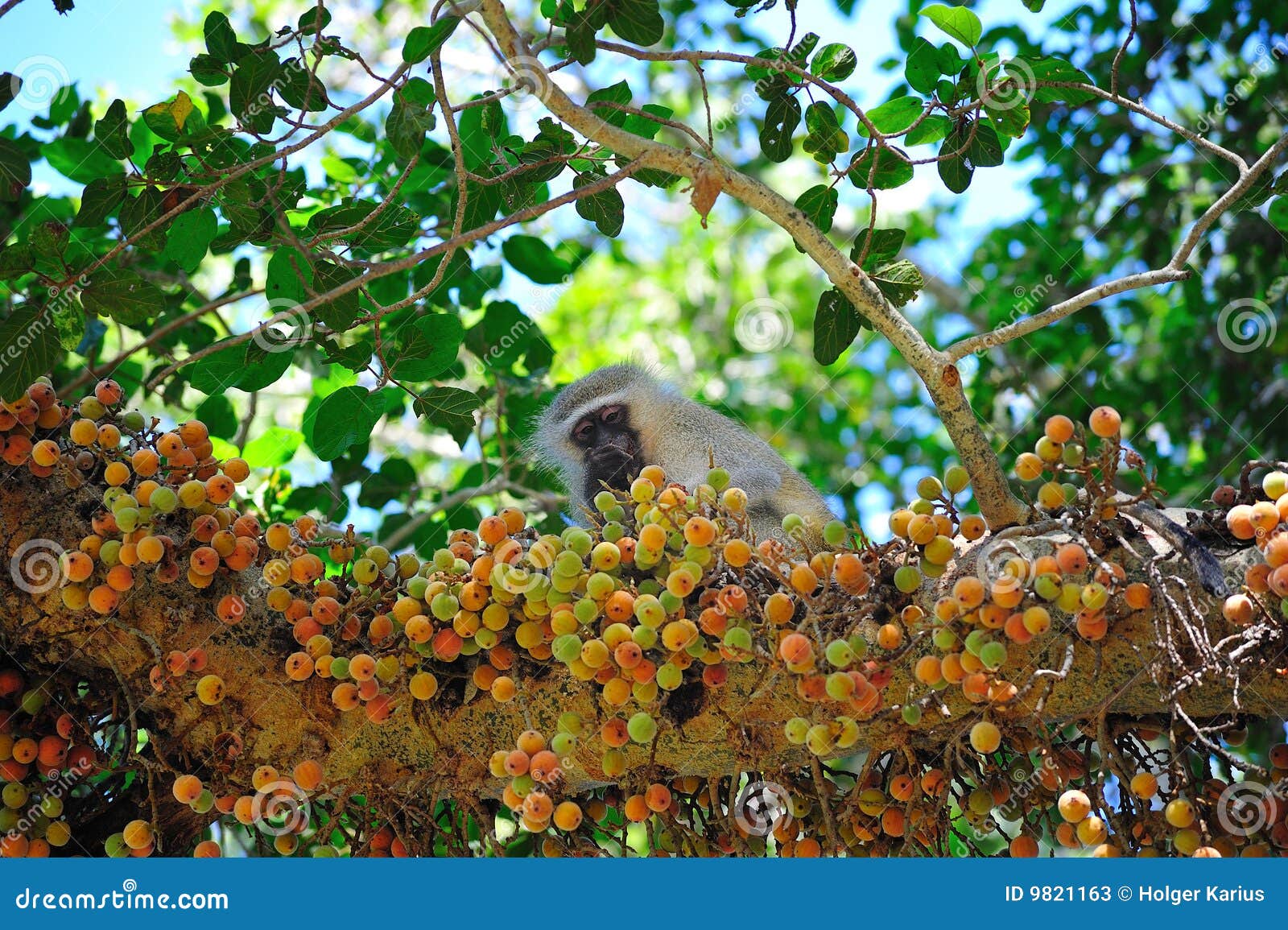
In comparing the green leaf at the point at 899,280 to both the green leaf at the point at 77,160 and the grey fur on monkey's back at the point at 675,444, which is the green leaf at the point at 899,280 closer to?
the grey fur on monkey's back at the point at 675,444

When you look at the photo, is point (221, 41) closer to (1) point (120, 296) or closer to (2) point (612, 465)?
(1) point (120, 296)

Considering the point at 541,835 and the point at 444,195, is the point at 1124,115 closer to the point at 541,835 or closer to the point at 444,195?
the point at 444,195

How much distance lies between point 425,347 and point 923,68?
1.33 m

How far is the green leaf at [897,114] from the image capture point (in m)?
2.65

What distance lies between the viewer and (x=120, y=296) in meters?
2.59

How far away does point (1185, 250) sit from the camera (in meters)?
2.34

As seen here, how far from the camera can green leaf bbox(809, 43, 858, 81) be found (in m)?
2.60

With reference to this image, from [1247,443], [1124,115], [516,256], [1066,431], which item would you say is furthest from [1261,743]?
[516,256]

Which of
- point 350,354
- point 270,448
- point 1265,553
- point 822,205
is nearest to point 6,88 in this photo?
point 350,354

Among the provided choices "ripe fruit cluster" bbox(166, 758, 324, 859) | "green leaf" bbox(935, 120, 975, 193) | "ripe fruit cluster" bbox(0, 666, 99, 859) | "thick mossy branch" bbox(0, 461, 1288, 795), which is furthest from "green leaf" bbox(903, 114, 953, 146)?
"ripe fruit cluster" bbox(0, 666, 99, 859)

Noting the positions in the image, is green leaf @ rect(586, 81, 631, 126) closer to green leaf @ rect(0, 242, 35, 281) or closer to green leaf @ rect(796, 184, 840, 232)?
green leaf @ rect(796, 184, 840, 232)

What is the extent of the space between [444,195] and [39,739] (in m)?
2.36

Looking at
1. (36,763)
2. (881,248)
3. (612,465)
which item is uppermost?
(612,465)

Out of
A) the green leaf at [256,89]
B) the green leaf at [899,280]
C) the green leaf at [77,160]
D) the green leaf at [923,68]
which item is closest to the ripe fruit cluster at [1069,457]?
the green leaf at [899,280]
